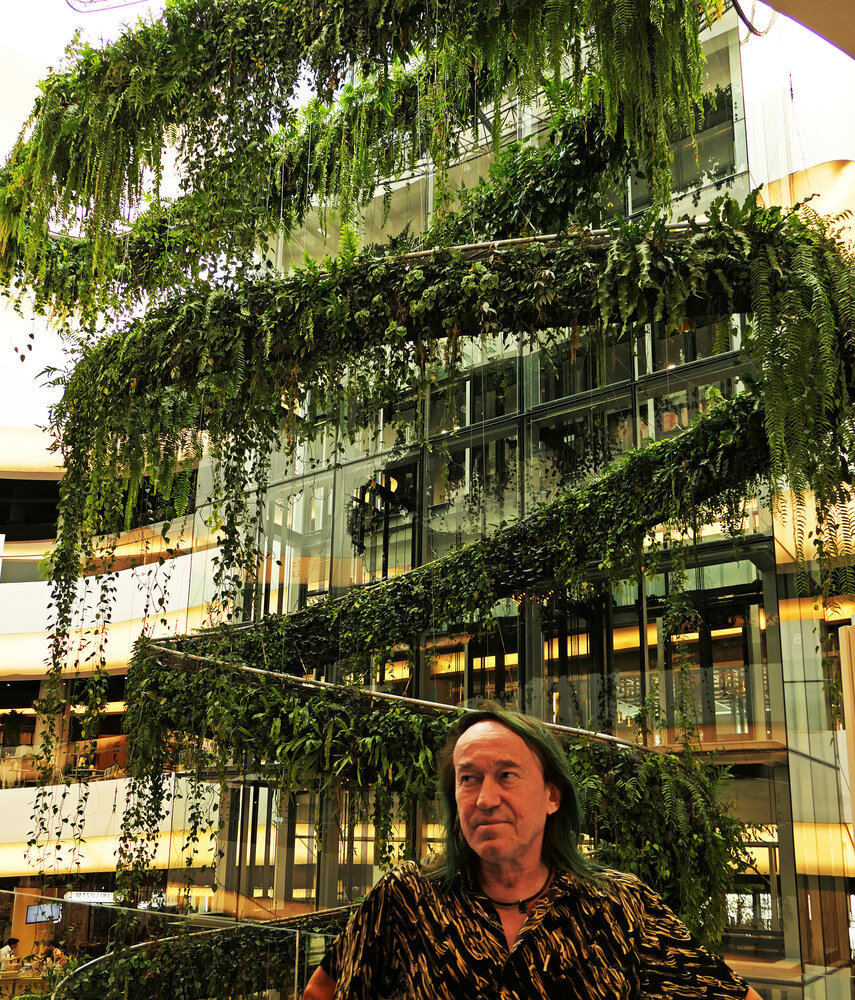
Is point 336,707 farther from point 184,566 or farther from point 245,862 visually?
point 184,566

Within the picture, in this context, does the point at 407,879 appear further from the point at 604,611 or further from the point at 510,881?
the point at 604,611

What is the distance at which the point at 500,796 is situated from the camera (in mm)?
1432

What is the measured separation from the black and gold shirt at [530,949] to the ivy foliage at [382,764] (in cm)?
385

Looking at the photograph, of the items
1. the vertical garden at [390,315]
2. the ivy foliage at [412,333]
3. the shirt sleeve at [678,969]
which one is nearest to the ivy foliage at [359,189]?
the vertical garden at [390,315]

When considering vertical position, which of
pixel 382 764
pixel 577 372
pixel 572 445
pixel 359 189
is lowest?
pixel 382 764

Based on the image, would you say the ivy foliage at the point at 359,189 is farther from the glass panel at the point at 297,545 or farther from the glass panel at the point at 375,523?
the glass panel at the point at 297,545

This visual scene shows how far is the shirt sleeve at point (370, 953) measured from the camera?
4.67 feet

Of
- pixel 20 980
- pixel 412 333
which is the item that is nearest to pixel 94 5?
pixel 412 333

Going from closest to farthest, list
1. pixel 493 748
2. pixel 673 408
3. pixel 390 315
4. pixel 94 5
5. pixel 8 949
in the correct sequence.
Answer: pixel 493 748
pixel 390 315
pixel 8 949
pixel 673 408
pixel 94 5

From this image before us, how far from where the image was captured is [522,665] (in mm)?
6809

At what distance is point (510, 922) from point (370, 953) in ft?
0.73

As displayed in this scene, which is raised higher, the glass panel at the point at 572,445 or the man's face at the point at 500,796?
the glass panel at the point at 572,445

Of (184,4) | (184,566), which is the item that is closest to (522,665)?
(184,4)

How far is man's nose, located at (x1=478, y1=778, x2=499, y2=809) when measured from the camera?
4.68ft
